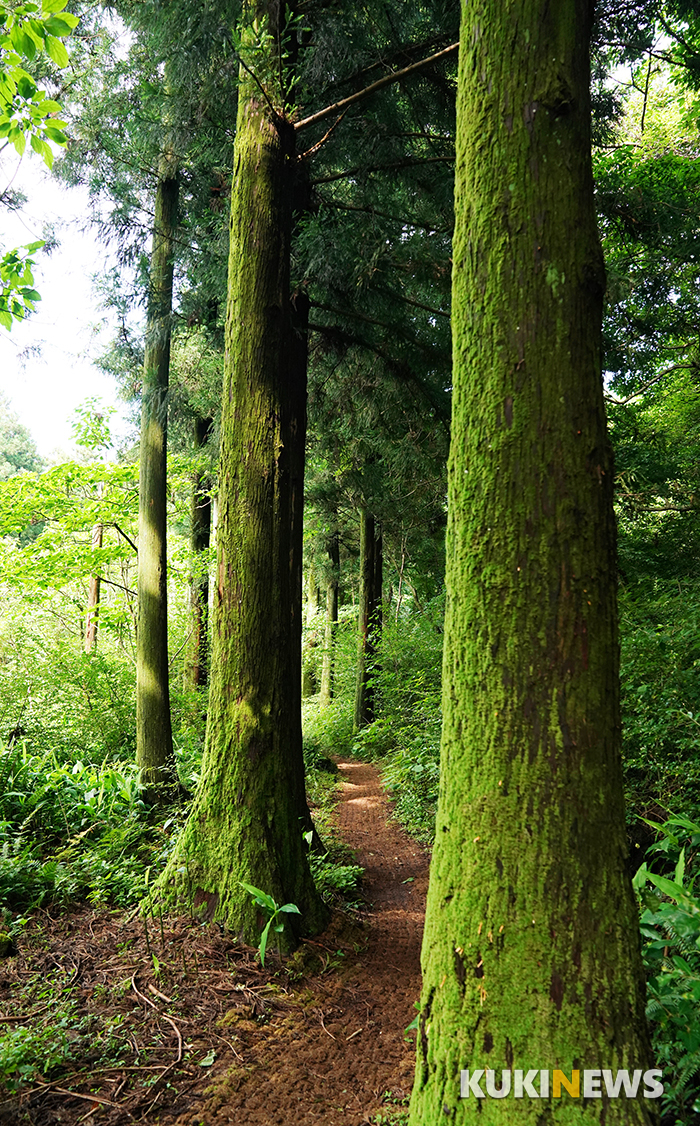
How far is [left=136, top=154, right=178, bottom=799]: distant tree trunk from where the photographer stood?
A: 6.04 m

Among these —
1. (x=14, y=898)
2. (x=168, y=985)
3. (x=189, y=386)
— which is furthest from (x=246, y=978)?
(x=189, y=386)

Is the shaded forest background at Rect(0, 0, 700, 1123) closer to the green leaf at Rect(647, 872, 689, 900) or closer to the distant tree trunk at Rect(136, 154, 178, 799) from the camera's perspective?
the green leaf at Rect(647, 872, 689, 900)

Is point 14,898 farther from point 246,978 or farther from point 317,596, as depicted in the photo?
point 317,596

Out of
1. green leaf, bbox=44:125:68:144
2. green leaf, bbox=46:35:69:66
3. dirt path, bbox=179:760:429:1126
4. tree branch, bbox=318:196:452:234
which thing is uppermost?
tree branch, bbox=318:196:452:234

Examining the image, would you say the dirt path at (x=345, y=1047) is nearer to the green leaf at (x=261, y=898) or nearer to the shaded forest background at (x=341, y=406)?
the green leaf at (x=261, y=898)

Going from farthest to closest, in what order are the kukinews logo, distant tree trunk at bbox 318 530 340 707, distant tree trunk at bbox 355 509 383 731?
distant tree trunk at bbox 318 530 340 707, distant tree trunk at bbox 355 509 383 731, the kukinews logo

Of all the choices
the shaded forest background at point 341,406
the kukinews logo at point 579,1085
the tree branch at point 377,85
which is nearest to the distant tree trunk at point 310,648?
the shaded forest background at point 341,406

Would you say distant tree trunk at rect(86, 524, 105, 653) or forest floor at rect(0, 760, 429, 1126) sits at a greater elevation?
distant tree trunk at rect(86, 524, 105, 653)

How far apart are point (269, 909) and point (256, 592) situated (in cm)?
177

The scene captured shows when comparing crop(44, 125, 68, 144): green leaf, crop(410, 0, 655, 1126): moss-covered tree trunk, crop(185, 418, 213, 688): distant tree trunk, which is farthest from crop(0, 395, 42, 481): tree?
crop(410, 0, 655, 1126): moss-covered tree trunk

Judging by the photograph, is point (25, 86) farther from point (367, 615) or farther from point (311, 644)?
point (311, 644)

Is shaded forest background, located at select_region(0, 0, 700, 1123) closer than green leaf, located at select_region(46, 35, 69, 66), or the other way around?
green leaf, located at select_region(46, 35, 69, 66)

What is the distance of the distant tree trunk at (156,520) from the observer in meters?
6.04

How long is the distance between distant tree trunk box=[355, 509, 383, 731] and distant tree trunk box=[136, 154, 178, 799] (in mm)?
6449
